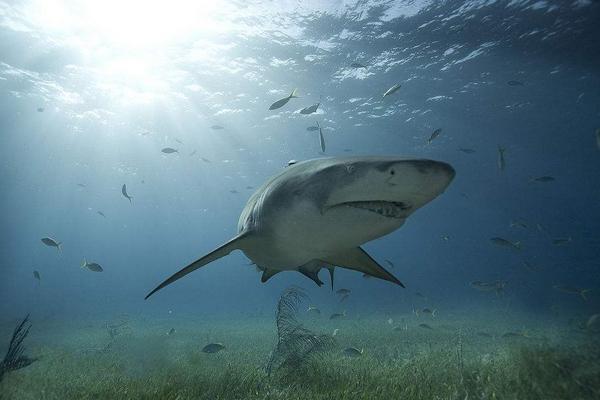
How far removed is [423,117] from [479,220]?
1820 inches

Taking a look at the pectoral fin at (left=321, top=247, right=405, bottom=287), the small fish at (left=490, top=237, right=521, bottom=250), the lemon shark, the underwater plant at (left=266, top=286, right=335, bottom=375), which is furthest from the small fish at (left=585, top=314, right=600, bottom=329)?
the lemon shark

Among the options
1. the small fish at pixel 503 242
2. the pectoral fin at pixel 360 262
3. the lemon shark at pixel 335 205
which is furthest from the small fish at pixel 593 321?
the lemon shark at pixel 335 205

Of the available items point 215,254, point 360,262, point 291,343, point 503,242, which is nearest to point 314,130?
point 503,242

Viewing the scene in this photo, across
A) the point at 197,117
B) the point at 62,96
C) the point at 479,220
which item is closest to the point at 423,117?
the point at 197,117

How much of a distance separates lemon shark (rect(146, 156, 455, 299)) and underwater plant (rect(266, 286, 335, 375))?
2.69 meters

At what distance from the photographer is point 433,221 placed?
6306 cm

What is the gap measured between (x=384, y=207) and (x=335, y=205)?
403 millimetres

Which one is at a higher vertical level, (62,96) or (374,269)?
(62,96)

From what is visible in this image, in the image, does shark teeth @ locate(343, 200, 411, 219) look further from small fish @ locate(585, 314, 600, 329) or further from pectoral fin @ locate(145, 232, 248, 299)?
small fish @ locate(585, 314, 600, 329)

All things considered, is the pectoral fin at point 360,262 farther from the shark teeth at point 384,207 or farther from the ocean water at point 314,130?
the shark teeth at point 384,207

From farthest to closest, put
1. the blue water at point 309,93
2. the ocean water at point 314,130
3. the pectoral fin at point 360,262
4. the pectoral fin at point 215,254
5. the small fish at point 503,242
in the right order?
the blue water at point 309,93 < the small fish at point 503,242 < the ocean water at point 314,130 < the pectoral fin at point 360,262 < the pectoral fin at point 215,254

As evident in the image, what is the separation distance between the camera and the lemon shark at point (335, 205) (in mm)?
2484

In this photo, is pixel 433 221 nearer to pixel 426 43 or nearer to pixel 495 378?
pixel 426 43

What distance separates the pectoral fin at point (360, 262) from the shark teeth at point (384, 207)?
130 centimetres
